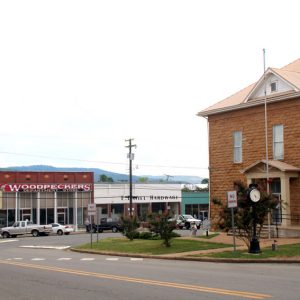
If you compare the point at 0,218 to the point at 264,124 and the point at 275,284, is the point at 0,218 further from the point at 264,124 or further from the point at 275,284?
the point at 275,284

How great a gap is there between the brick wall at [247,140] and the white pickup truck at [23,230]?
23318 millimetres

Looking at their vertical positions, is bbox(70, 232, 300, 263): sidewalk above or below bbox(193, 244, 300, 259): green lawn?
below

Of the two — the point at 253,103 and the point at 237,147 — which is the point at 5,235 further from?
the point at 253,103

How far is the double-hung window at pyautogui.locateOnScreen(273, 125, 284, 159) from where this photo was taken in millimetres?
30781

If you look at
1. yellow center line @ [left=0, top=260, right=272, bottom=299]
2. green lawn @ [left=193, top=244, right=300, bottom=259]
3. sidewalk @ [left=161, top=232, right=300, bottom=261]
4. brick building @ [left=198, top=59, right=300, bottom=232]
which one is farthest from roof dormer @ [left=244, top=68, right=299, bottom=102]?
yellow center line @ [left=0, top=260, right=272, bottom=299]

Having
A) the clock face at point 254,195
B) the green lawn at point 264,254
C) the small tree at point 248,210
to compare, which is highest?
the clock face at point 254,195

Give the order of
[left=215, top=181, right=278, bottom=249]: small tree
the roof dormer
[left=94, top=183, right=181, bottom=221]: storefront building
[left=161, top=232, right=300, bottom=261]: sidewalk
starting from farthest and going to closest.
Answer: [left=94, top=183, right=181, bottom=221]: storefront building < the roof dormer < [left=161, top=232, right=300, bottom=261]: sidewalk < [left=215, top=181, right=278, bottom=249]: small tree

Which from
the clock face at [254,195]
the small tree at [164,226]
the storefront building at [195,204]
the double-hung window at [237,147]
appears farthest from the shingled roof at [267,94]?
the storefront building at [195,204]

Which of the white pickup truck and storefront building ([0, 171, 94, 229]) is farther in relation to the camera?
storefront building ([0, 171, 94, 229])

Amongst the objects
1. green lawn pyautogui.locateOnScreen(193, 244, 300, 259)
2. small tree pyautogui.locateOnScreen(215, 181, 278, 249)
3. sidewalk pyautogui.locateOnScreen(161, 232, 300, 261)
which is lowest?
sidewalk pyautogui.locateOnScreen(161, 232, 300, 261)

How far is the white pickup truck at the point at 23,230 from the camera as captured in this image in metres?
52.0

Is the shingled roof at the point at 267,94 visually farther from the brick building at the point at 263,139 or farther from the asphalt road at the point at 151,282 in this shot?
the asphalt road at the point at 151,282

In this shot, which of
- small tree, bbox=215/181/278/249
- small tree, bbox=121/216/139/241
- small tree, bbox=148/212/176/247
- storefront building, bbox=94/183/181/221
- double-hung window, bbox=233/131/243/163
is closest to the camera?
small tree, bbox=215/181/278/249

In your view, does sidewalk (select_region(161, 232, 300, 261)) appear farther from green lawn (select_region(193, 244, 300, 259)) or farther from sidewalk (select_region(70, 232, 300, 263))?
green lawn (select_region(193, 244, 300, 259))
